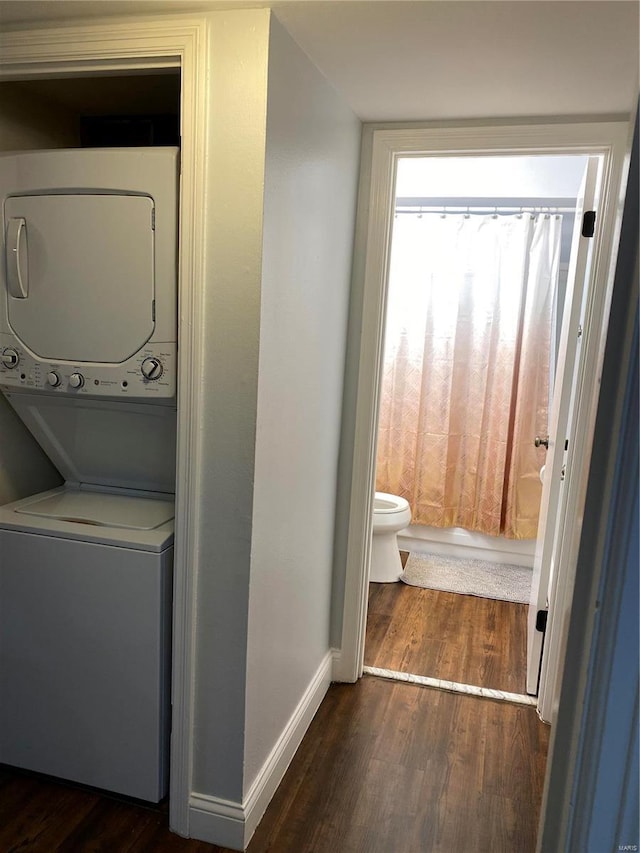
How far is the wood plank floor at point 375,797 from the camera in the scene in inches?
71.8

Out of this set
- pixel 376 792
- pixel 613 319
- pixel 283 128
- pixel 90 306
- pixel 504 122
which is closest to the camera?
pixel 613 319

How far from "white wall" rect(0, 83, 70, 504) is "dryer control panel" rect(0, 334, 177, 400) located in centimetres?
25

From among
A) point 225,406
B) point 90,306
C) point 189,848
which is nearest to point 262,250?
point 225,406

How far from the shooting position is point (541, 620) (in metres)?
2.54

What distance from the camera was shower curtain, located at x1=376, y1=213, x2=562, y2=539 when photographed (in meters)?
3.85

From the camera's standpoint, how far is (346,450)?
2.56 m

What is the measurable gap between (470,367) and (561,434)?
1.61m

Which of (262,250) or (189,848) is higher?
(262,250)

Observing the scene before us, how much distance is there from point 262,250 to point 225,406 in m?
0.39

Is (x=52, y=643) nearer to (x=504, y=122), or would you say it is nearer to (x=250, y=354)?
(x=250, y=354)

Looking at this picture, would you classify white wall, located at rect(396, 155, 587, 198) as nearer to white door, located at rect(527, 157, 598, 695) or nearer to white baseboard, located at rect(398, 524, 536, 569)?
white door, located at rect(527, 157, 598, 695)

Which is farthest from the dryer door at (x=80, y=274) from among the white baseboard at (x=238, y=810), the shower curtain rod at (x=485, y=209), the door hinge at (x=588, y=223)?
the shower curtain rod at (x=485, y=209)

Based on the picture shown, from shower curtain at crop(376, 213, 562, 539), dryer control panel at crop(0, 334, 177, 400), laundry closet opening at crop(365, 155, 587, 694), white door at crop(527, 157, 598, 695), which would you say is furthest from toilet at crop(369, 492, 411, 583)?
dryer control panel at crop(0, 334, 177, 400)

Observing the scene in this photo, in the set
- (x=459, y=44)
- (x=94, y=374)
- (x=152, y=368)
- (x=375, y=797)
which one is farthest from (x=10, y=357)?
(x=375, y=797)
